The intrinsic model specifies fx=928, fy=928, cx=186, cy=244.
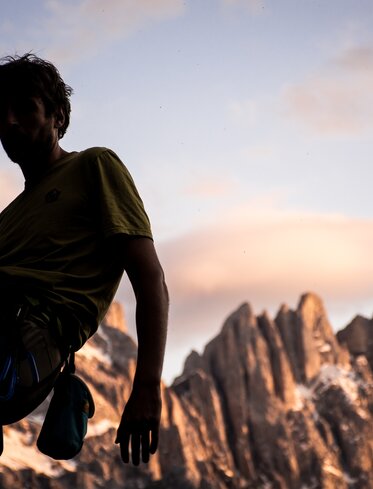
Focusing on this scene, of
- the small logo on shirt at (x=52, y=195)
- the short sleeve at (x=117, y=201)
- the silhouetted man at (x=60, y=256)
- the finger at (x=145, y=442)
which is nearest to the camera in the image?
the finger at (x=145, y=442)

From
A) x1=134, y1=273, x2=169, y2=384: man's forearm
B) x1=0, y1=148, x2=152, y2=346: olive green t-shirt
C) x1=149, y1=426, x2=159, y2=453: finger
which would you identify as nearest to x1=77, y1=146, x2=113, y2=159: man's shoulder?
x1=0, y1=148, x2=152, y2=346: olive green t-shirt

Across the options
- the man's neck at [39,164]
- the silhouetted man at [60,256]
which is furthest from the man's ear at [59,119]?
the man's neck at [39,164]

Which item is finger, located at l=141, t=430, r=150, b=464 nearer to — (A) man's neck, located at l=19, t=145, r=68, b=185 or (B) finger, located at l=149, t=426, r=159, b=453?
(B) finger, located at l=149, t=426, r=159, b=453

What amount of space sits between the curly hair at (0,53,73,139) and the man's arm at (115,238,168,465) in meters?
1.06

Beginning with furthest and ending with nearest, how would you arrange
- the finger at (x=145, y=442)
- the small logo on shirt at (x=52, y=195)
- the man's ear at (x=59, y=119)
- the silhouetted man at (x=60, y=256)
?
the man's ear at (x=59, y=119), the small logo on shirt at (x=52, y=195), the silhouetted man at (x=60, y=256), the finger at (x=145, y=442)

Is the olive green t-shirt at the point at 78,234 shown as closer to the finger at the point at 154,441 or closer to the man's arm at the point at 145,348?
the man's arm at the point at 145,348

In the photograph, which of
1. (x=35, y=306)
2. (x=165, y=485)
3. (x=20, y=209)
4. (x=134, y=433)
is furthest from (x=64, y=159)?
(x=165, y=485)

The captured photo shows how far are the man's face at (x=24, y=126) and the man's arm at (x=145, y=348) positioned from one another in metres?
0.89

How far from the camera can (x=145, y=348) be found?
497 cm

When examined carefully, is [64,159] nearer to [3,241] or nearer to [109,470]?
[3,241]

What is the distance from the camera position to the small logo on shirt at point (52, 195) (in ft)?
18.0

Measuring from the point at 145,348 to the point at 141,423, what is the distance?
40cm

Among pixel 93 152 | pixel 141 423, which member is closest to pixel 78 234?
pixel 93 152

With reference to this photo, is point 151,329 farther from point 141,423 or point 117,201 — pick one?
point 117,201
